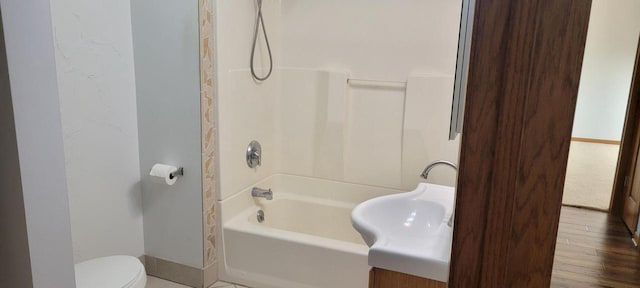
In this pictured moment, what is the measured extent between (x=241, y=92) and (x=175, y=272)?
113 cm

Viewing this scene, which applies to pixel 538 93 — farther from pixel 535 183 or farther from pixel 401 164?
pixel 401 164

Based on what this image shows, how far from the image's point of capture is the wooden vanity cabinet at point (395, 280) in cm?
145

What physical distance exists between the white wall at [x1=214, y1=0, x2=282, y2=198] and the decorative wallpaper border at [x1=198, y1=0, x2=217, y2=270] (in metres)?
0.04

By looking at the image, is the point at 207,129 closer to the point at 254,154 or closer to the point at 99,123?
the point at 254,154

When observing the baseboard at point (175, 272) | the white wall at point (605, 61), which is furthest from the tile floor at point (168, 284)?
the white wall at point (605, 61)

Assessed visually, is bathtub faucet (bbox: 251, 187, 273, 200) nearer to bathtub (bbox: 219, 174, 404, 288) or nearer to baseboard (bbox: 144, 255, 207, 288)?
bathtub (bbox: 219, 174, 404, 288)

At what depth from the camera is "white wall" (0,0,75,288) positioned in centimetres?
98

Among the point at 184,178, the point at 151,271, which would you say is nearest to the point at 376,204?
the point at 184,178

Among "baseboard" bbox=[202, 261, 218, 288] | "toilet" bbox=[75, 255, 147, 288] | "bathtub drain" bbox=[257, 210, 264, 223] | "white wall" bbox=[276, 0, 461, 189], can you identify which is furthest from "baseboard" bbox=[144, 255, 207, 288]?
"white wall" bbox=[276, 0, 461, 189]

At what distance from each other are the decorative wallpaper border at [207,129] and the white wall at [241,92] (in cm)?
→ 4

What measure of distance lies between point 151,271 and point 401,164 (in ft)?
5.44

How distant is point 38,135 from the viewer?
1.05m

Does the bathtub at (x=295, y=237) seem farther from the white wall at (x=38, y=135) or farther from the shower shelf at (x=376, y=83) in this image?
the white wall at (x=38, y=135)

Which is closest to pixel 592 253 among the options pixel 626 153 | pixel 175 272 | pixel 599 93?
pixel 599 93
